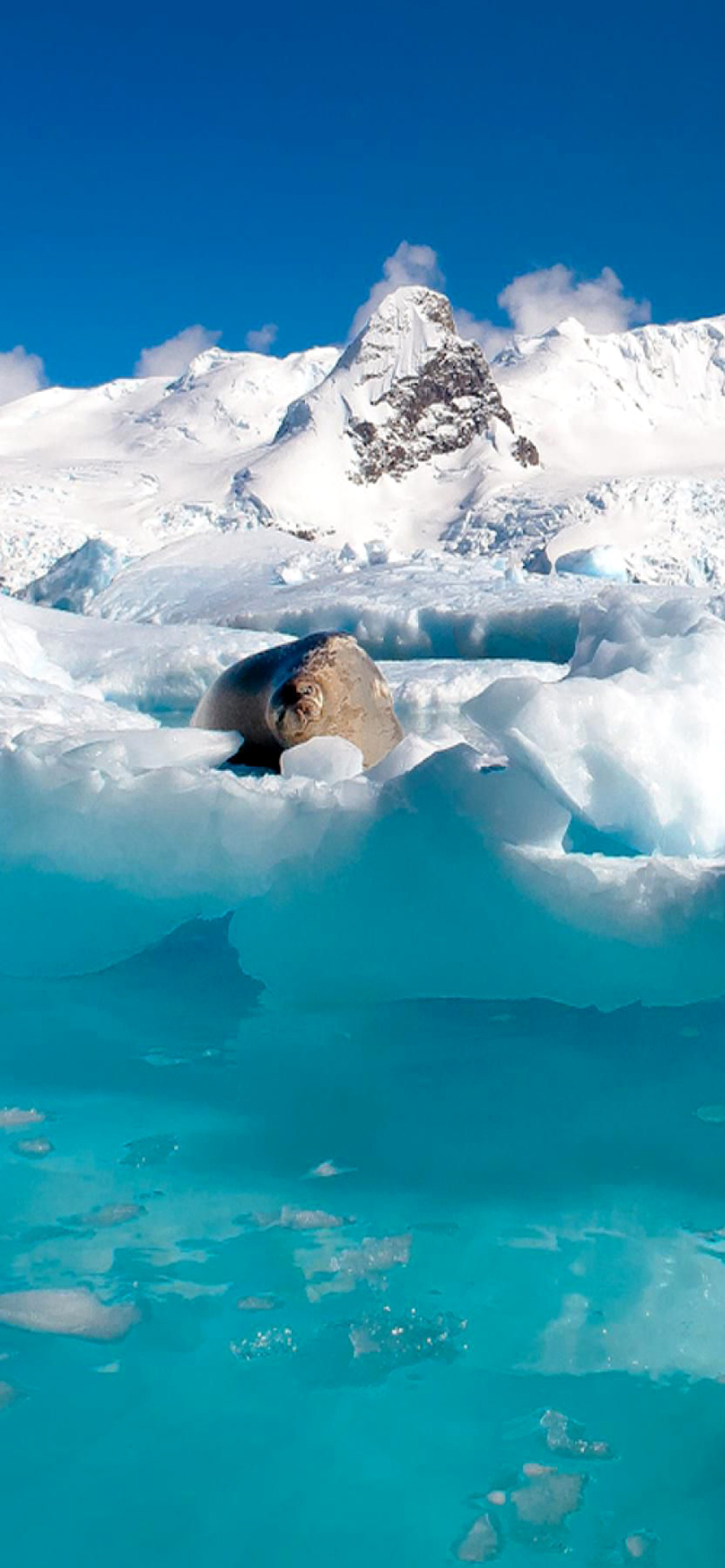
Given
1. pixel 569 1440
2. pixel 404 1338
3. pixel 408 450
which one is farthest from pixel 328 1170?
pixel 408 450

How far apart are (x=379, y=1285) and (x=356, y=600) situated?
895 centimetres

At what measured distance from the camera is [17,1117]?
7.07 ft

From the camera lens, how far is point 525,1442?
4.62 feet

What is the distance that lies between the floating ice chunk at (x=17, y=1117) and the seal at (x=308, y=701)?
2.98 meters

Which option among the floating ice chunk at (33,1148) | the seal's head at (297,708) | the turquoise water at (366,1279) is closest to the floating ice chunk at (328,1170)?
the turquoise water at (366,1279)

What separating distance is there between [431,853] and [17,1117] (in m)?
0.83

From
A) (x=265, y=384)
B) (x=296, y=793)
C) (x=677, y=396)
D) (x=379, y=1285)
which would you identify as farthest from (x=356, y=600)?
(x=677, y=396)

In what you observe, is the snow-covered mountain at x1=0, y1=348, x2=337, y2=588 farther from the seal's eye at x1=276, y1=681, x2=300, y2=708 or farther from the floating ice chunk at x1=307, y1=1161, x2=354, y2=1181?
the floating ice chunk at x1=307, y1=1161, x2=354, y2=1181

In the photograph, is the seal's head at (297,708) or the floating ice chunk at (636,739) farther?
A: the seal's head at (297,708)

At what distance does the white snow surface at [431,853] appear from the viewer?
7.82 feet

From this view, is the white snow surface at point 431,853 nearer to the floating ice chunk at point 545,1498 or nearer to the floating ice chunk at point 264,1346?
the floating ice chunk at point 264,1346

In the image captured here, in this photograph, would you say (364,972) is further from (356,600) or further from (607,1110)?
(356,600)

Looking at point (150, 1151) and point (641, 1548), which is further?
point (150, 1151)

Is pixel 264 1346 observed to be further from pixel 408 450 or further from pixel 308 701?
pixel 408 450
